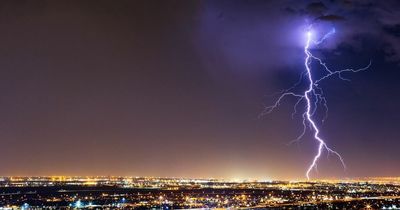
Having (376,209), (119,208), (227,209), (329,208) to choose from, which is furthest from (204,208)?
(376,209)

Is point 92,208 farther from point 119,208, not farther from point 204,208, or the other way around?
point 204,208

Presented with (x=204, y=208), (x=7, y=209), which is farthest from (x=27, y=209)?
(x=204, y=208)

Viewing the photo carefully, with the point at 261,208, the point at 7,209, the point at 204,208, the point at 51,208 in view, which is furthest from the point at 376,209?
the point at 7,209

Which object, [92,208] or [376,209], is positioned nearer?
[376,209]

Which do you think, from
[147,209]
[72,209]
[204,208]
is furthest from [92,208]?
[204,208]

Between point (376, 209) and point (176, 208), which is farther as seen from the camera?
point (176, 208)

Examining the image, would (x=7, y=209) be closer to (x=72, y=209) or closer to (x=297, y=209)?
(x=72, y=209)

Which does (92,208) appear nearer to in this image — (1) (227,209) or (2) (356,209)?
(1) (227,209)
